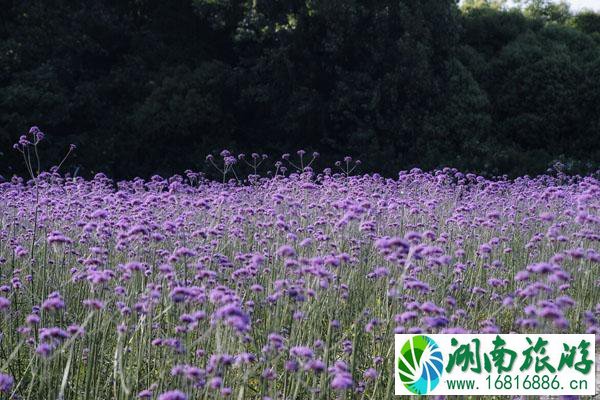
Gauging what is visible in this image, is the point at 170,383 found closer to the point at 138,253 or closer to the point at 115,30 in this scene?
the point at 138,253

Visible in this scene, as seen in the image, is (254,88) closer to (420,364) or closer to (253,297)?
(253,297)

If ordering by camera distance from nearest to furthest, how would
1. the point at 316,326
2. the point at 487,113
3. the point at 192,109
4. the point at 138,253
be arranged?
1. the point at 316,326
2. the point at 138,253
3. the point at 192,109
4. the point at 487,113

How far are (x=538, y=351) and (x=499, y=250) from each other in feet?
11.1

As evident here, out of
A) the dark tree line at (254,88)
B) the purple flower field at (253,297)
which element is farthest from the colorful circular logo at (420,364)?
the dark tree line at (254,88)

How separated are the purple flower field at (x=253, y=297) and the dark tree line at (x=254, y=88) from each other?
8.75 metres

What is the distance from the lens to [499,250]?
630 cm

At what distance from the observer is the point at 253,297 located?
15.5ft

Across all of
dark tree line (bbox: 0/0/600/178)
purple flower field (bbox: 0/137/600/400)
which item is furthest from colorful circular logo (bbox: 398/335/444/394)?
dark tree line (bbox: 0/0/600/178)

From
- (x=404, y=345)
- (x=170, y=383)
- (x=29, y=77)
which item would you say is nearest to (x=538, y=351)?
(x=404, y=345)

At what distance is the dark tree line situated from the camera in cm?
1595

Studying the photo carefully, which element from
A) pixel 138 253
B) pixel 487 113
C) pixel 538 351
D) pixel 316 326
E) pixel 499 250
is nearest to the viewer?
pixel 538 351

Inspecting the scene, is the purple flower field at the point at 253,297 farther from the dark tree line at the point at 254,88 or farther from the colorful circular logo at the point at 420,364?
the dark tree line at the point at 254,88

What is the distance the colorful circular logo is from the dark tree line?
1185 centimetres

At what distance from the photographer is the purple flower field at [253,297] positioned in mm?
2998
